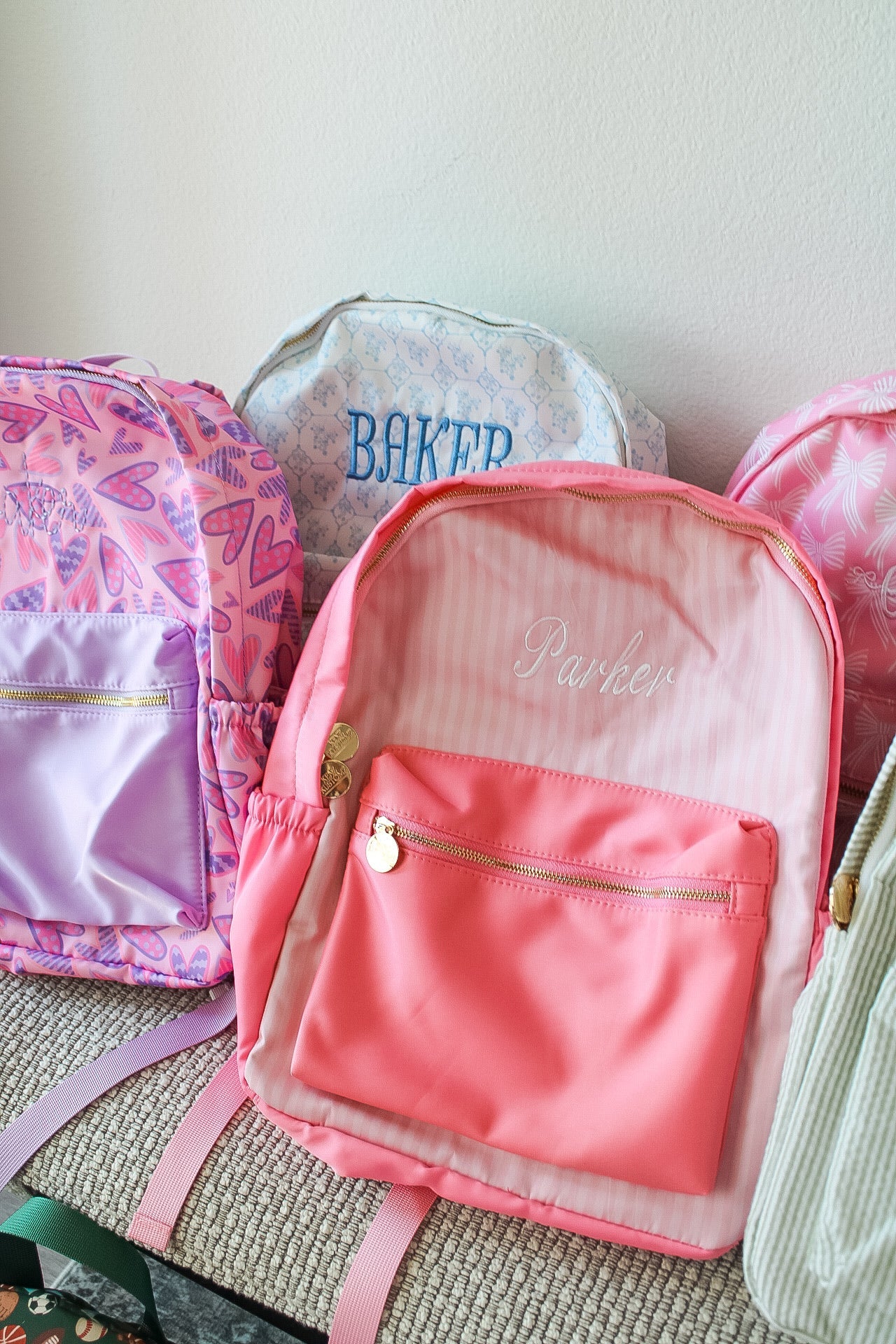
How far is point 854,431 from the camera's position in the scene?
701 millimetres

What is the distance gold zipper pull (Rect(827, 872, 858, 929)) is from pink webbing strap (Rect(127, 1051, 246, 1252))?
46cm

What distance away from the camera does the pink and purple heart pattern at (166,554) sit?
0.76 m

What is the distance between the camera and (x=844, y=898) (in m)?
0.58

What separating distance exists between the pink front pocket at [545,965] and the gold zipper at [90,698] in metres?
0.20

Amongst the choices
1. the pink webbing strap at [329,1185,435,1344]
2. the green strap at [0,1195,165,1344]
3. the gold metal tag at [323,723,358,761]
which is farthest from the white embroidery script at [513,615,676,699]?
the green strap at [0,1195,165,1344]

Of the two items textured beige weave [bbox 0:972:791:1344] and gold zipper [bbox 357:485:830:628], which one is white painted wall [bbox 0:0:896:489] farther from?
textured beige weave [bbox 0:972:791:1344]

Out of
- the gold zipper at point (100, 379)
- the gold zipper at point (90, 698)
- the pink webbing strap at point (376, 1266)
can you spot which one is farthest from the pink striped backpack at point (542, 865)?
the gold zipper at point (100, 379)

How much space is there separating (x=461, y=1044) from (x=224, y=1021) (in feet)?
0.83

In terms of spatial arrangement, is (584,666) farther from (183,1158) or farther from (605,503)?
(183,1158)

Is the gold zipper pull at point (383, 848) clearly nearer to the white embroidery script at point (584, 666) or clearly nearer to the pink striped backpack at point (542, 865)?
the pink striped backpack at point (542, 865)

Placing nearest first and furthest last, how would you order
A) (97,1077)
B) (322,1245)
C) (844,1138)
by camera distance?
(844,1138), (322,1245), (97,1077)

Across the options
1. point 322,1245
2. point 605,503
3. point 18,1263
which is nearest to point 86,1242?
point 18,1263

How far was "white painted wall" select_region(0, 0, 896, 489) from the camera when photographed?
738 mm

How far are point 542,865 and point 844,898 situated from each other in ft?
0.67
